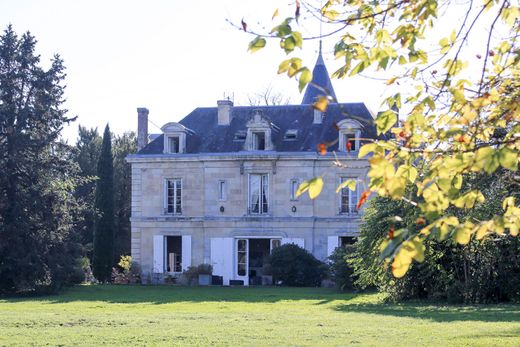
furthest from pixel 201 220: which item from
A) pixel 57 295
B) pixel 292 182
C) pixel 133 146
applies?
pixel 133 146

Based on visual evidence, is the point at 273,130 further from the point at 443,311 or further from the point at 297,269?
the point at 443,311

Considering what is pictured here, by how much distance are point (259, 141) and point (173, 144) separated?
432 centimetres

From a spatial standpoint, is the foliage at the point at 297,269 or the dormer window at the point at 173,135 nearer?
the foliage at the point at 297,269

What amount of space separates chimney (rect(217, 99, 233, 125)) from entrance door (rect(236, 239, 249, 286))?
593 centimetres

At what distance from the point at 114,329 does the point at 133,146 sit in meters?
42.0

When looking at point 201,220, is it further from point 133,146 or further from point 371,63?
point 371,63

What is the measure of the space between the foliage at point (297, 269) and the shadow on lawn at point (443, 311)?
12.9m

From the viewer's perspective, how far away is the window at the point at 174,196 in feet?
127

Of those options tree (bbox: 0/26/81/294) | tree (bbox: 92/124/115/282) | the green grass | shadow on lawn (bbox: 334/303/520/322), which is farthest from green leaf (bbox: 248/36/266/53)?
tree (bbox: 92/124/115/282)

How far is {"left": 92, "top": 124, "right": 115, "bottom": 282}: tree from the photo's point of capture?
41750 millimetres

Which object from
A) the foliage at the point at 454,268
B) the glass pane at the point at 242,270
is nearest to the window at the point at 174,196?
the glass pane at the point at 242,270

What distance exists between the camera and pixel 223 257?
37.7 metres

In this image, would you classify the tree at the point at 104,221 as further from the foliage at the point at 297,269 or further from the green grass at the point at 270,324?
the green grass at the point at 270,324

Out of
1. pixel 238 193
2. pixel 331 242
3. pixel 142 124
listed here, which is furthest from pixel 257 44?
pixel 142 124
